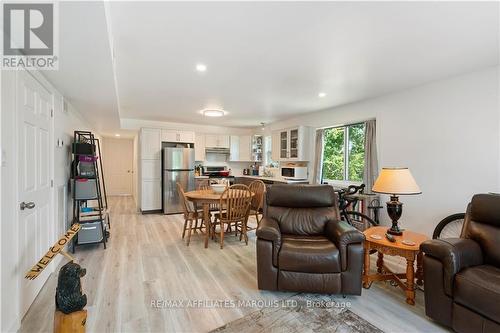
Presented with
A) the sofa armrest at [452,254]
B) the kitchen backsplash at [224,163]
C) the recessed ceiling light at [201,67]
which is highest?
the recessed ceiling light at [201,67]

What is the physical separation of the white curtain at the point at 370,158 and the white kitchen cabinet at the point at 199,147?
4.24 m

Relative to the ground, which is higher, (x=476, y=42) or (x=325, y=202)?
(x=476, y=42)

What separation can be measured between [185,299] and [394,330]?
1.75 metres

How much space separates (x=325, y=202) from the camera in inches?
114

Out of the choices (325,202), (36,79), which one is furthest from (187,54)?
(325,202)

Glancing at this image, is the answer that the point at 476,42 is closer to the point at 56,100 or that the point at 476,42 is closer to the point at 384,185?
the point at 384,185

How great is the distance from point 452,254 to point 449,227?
164cm

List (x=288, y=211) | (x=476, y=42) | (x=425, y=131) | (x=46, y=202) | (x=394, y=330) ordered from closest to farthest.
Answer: (x=394, y=330), (x=476, y=42), (x=46, y=202), (x=288, y=211), (x=425, y=131)

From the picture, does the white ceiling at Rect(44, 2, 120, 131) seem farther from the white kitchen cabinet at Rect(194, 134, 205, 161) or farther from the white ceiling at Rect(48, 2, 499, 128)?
the white kitchen cabinet at Rect(194, 134, 205, 161)

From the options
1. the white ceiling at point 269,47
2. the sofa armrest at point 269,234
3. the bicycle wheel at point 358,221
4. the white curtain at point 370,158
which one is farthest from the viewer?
the white curtain at point 370,158

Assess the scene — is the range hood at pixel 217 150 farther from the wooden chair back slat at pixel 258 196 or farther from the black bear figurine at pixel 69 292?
the black bear figurine at pixel 69 292

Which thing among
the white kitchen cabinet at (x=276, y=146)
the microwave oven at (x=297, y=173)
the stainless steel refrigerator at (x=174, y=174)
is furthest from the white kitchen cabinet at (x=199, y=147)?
the microwave oven at (x=297, y=173)

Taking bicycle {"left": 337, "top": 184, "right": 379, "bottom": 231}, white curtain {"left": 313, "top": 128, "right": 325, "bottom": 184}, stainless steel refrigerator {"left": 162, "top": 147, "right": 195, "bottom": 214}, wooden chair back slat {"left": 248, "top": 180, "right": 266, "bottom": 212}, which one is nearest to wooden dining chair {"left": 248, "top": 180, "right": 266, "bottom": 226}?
wooden chair back slat {"left": 248, "top": 180, "right": 266, "bottom": 212}

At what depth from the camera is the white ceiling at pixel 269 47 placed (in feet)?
5.81
